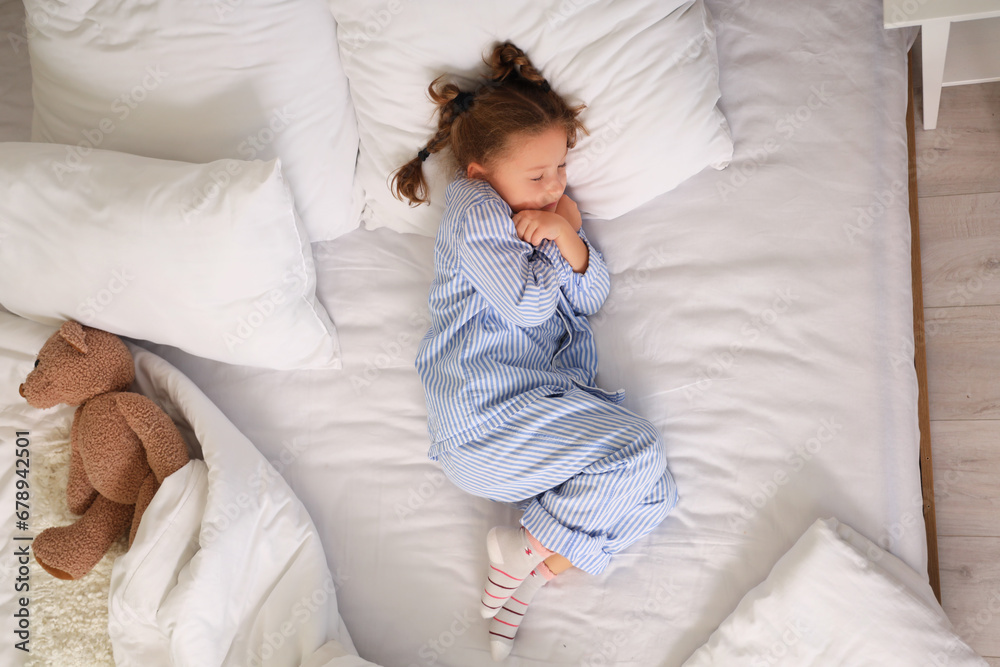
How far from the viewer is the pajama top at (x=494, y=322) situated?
4.02 feet

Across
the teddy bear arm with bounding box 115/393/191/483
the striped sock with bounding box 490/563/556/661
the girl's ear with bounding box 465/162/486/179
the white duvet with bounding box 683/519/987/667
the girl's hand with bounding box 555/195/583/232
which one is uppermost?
the girl's ear with bounding box 465/162/486/179

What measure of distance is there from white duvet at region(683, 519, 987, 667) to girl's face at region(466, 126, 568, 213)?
709mm

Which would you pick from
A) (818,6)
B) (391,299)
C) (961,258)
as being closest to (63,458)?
(391,299)

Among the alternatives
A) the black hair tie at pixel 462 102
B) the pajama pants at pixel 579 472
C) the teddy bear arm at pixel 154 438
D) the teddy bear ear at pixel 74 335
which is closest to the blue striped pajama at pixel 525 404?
the pajama pants at pixel 579 472

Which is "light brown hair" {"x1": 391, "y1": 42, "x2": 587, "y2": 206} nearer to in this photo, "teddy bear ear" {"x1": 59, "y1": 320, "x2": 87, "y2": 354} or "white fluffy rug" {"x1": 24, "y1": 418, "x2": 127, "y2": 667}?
"teddy bear ear" {"x1": 59, "y1": 320, "x2": 87, "y2": 354}

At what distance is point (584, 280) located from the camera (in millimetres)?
1308

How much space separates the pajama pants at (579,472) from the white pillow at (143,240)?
1.64 feet

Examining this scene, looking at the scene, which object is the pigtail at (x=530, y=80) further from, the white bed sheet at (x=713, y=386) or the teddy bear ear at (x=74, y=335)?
the teddy bear ear at (x=74, y=335)

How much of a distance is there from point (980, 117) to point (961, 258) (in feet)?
1.10

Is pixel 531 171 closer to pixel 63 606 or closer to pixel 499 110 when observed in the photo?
pixel 499 110

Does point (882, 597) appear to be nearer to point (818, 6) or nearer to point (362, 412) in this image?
point (362, 412)

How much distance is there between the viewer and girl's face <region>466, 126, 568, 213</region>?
1222 millimetres

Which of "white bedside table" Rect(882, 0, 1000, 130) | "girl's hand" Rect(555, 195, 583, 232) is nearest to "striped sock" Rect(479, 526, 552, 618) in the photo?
"girl's hand" Rect(555, 195, 583, 232)

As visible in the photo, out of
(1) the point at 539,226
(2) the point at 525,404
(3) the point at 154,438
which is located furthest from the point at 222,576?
(1) the point at 539,226
